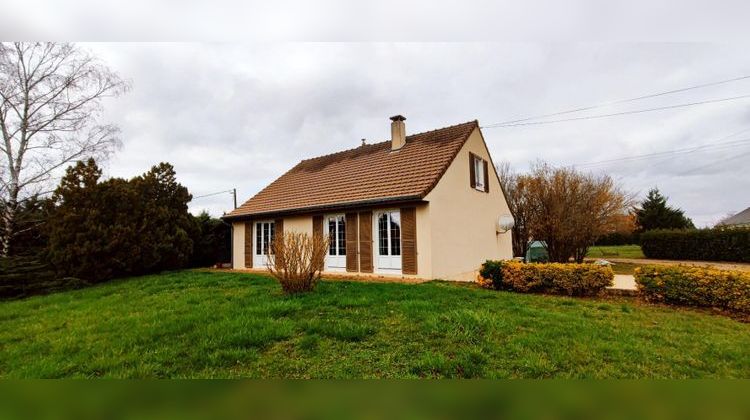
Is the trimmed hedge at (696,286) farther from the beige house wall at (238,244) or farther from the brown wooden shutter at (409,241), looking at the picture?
the beige house wall at (238,244)

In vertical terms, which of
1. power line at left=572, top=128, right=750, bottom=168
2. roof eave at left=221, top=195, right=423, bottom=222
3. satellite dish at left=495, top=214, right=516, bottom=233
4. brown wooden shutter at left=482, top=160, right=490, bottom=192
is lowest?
satellite dish at left=495, top=214, right=516, bottom=233

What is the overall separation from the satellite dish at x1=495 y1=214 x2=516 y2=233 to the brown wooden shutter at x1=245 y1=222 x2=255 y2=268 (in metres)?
12.1

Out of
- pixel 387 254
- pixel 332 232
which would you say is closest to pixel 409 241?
pixel 387 254

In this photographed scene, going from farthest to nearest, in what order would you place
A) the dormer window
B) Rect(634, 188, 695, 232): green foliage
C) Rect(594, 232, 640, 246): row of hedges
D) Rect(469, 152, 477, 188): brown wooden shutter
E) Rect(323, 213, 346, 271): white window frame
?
Rect(594, 232, 640, 246): row of hedges, Rect(634, 188, 695, 232): green foliage, the dormer window, Rect(469, 152, 477, 188): brown wooden shutter, Rect(323, 213, 346, 271): white window frame

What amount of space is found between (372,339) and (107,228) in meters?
12.7

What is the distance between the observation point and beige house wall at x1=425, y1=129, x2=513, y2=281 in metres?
12.2

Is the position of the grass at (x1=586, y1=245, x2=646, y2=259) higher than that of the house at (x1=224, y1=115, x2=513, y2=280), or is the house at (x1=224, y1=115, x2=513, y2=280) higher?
the house at (x1=224, y1=115, x2=513, y2=280)

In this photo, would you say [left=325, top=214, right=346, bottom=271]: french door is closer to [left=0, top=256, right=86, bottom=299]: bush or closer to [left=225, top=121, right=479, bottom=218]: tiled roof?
[left=225, top=121, right=479, bottom=218]: tiled roof

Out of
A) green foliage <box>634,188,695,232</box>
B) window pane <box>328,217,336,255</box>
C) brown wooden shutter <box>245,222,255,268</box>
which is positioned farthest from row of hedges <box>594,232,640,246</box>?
brown wooden shutter <box>245,222,255,268</box>

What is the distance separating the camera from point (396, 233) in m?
12.5

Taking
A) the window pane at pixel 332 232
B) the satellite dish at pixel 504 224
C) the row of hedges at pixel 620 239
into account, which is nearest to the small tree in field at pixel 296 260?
the window pane at pixel 332 232

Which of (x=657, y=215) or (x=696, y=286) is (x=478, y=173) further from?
(x=657, y=215)

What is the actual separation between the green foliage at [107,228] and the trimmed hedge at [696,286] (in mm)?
16446
